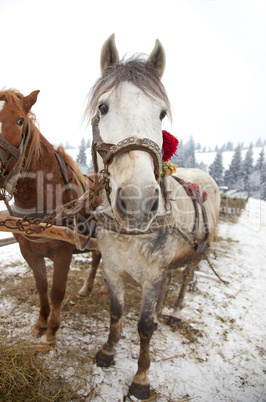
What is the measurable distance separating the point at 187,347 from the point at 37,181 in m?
2.76

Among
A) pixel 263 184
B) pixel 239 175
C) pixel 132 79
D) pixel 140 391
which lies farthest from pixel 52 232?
pixel 239 175

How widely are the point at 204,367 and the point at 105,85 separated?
10.3 feet

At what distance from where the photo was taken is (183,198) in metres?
2.58

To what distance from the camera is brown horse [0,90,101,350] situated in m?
1.78

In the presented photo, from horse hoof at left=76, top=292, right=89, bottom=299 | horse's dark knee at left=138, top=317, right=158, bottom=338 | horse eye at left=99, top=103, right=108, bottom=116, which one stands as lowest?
horse hoof at left=76, top=292, right=89, bottom=299

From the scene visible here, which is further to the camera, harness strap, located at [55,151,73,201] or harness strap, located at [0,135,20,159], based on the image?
harness strap, located at [55,151,73,201]

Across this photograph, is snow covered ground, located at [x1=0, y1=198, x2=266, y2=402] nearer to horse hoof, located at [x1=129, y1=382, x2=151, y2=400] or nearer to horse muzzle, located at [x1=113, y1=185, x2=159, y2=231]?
horse hoof, located at [x1=129, y1=382, x2=151, y2=400]

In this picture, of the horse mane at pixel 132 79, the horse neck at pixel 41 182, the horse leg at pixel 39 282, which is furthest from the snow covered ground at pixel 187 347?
the horse mane at pixel 132 79

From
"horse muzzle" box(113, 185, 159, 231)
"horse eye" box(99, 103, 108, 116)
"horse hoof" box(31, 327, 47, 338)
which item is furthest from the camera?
"horse hoof" box(31, 327, 47, 338)

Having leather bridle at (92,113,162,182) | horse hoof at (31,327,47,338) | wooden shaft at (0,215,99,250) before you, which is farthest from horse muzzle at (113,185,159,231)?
horse hoof at (31,327,47,338)

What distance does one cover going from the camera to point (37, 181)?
2105mm

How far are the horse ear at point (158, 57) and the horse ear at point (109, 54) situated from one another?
288mm

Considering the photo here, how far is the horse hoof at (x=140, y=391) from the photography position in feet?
6.89

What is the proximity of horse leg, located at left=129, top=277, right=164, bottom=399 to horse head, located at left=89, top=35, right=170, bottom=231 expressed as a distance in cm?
93
